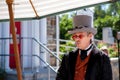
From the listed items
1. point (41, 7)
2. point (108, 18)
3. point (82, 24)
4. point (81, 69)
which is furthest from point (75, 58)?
point (108, 18)

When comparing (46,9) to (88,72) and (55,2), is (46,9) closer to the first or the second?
(55,2)

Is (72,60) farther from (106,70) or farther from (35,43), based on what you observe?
(35,43)

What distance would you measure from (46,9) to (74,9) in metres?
0.34

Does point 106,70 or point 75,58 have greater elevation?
point 75,58

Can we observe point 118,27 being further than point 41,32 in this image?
Yes

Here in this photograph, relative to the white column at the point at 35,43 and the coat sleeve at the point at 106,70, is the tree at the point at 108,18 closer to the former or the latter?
the white column at the point at 35,43

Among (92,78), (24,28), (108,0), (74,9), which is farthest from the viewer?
(24,28)

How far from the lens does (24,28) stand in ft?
39.4

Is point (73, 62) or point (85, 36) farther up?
point (85, 36)

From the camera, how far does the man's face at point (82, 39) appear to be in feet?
13.5

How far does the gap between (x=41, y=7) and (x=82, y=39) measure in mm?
893

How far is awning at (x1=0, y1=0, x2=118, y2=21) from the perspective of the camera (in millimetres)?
4605

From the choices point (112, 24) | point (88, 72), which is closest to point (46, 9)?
point (88, 72)

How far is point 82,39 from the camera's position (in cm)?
411
